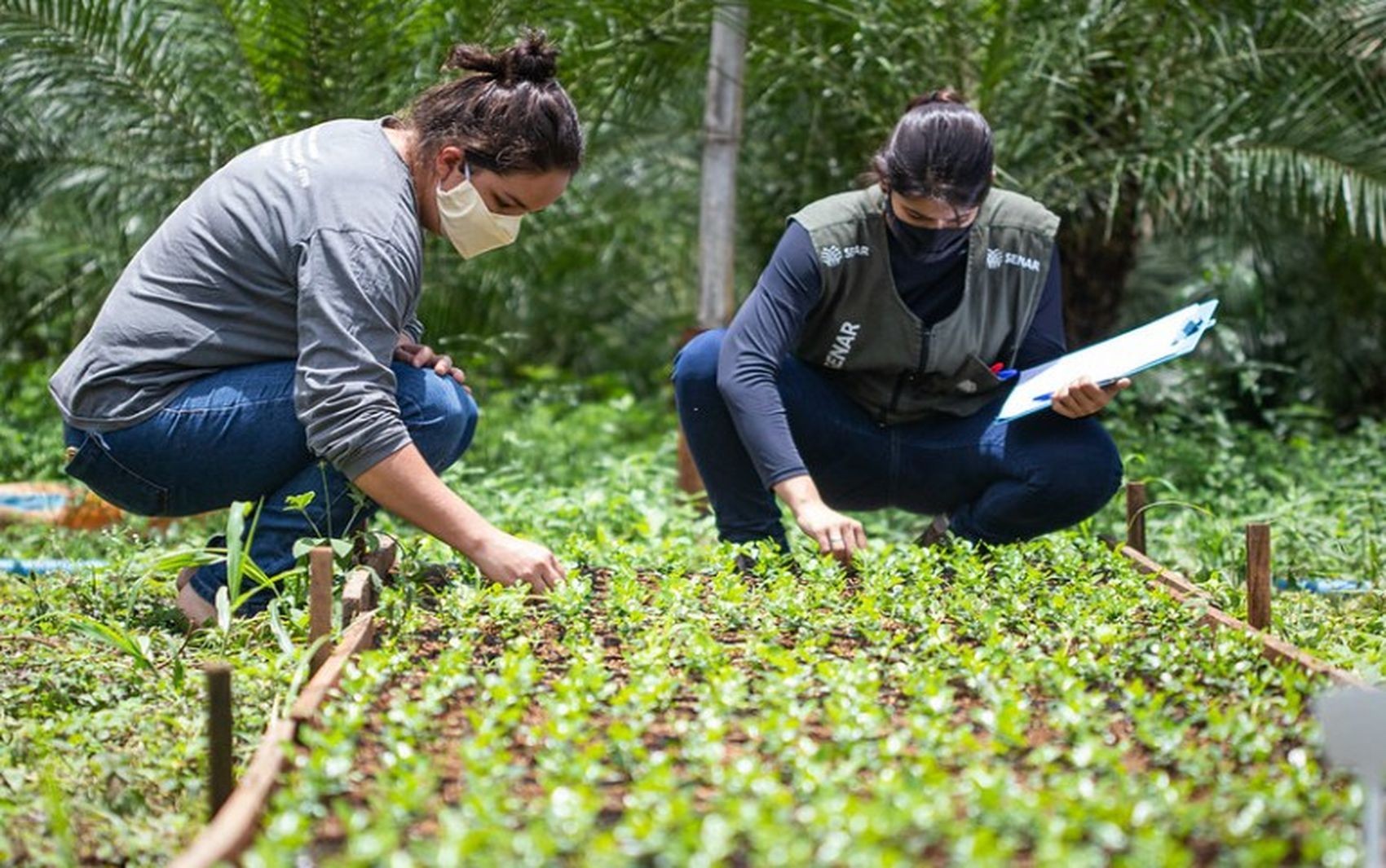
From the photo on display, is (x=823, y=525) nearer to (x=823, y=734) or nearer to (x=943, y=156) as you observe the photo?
(x=943, y=156)

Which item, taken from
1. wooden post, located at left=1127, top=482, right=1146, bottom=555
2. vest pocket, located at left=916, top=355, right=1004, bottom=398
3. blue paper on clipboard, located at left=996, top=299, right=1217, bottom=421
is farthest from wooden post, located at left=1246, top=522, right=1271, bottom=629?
vest pocket, located at left=916, top=355, right=1004, bottom=398

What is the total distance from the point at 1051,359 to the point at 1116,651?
141 cm

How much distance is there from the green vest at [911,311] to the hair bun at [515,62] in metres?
0.72

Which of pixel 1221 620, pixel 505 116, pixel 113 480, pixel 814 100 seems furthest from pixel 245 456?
pixel 814 100

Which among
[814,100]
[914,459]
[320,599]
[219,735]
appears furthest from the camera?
[814,100]

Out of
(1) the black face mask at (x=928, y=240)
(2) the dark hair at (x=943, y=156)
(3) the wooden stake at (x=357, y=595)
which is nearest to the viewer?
(3) the wooden stake at (x=357, y=595)

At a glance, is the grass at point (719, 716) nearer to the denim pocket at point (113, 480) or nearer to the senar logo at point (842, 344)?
the denim pocket at point (113, 480)

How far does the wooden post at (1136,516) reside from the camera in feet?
11.9

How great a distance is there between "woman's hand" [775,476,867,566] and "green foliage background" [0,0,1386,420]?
2.16 metres

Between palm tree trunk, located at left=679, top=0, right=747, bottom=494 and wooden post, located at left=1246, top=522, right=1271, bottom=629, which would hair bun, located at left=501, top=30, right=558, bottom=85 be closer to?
wooden post, located at left=1246, top=522, right=1271, bottom=629

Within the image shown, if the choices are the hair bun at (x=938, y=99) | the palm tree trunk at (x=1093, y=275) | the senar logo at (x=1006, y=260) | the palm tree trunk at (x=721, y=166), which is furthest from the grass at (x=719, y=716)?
the palm tree trunk at (x=1093, y=275)

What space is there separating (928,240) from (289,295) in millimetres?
1395

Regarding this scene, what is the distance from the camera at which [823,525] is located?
11.0 ft

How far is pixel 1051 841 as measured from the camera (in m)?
1.71
